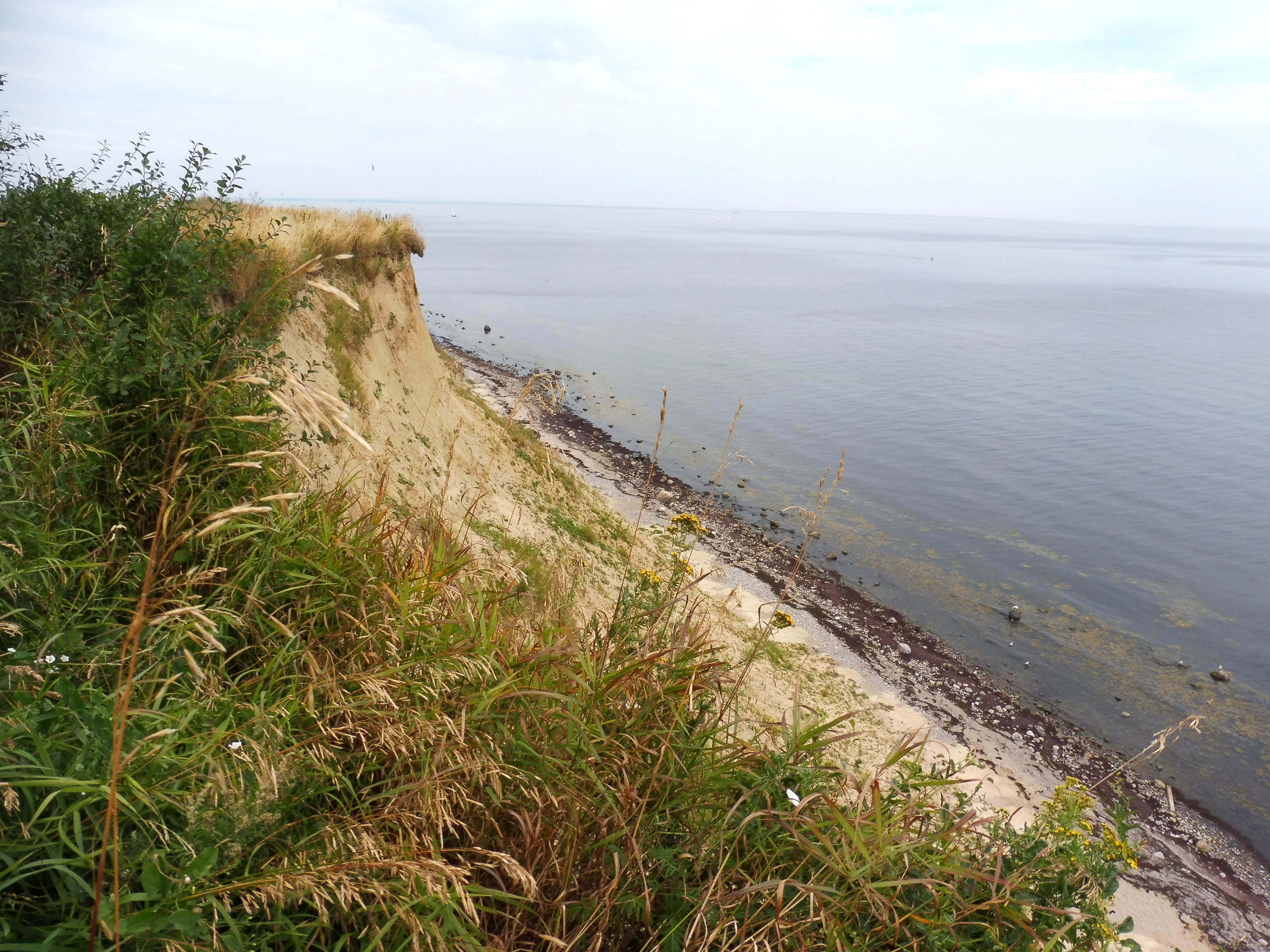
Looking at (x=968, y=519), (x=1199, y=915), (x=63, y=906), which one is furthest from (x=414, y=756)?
(x=968, y=519)

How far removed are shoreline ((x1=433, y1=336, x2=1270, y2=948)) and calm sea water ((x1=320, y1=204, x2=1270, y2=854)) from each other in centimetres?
91

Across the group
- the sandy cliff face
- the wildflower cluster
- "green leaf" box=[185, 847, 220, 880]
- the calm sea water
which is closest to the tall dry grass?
the sandy cliff face

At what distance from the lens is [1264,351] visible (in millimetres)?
67375

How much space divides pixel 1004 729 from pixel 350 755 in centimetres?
1727

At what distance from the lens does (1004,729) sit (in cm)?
1656

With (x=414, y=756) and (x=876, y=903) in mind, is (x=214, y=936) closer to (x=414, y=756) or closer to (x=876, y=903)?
(x=414, y=756)

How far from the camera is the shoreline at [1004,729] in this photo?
12578mm

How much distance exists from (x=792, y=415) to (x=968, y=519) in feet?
49.7

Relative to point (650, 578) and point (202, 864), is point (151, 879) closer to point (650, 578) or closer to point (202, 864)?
point (202, 864)

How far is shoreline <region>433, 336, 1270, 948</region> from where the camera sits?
41.3 ft

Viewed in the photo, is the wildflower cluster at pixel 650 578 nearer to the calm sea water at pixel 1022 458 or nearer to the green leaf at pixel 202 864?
the calm sea water at pixel 1022 458

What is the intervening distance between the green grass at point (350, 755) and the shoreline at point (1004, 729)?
3349 millimetres

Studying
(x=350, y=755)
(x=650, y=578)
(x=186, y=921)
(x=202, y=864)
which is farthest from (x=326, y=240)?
(x=186, y=921)

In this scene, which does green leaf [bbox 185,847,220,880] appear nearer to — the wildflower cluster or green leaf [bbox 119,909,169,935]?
green leaf [bbox 119,909,169,935]
